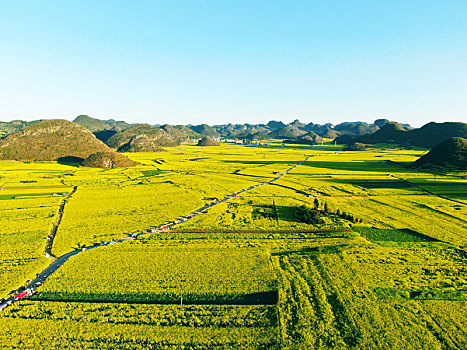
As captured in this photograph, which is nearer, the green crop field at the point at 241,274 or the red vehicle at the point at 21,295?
the green crop field at the point at 241,274

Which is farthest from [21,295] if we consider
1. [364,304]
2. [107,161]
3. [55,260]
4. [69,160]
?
[69,160]

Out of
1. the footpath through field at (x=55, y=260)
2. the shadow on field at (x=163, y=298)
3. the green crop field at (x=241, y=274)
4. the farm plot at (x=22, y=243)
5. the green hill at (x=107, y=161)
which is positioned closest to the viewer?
the green crop field at (x=241, y=274)

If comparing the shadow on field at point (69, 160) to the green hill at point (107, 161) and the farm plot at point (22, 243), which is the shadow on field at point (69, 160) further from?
the farm plot at point (22, 243)

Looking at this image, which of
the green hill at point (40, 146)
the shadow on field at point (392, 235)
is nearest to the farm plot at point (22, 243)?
the shadow on field at point (392, 235)

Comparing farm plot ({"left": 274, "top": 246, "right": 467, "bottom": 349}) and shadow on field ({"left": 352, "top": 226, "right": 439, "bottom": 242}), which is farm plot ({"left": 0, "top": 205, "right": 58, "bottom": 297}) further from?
shadow on field ({"left": 352, "top": 226, "right": 439, "bottom": 242})

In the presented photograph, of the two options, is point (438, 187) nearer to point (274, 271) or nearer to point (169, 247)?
point (274, 271)

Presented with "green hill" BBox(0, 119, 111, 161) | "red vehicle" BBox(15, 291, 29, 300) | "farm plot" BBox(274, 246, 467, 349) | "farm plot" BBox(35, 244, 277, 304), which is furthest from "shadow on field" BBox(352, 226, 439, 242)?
"green hill" BBox(0, 119, 111, 161)

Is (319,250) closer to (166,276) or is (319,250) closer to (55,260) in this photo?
(166,276)
